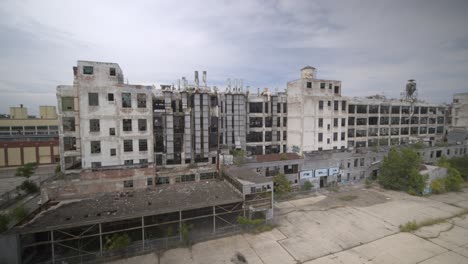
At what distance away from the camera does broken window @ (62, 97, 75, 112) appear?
31016 millimetres

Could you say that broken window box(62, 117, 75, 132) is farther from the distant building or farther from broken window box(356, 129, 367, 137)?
broken window box(356, 129, 367, 137)

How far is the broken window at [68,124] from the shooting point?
3120cm

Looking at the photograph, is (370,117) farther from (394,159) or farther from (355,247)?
(355,247)

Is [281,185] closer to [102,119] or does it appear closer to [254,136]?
[254,136]

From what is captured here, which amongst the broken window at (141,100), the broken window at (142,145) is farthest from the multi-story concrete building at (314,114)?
the broken window at (141,100)

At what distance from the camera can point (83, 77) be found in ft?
98.2

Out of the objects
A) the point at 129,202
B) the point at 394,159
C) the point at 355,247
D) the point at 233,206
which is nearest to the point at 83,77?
the point at 129,202

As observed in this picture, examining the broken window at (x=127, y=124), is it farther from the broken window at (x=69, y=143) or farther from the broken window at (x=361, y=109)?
the broken window at (x=361, y=109)

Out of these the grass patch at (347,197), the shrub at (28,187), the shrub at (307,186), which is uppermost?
the shrub at (28,187)

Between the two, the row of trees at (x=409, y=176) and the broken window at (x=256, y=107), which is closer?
the row of trees at (x=409, y=176)

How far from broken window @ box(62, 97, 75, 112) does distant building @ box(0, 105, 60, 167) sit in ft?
101

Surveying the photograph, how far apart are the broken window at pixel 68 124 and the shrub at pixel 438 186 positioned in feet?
204

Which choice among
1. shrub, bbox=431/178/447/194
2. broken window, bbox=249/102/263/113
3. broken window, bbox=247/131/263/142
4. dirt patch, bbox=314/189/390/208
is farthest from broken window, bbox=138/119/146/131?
shrub, bbox=431/178/447/194

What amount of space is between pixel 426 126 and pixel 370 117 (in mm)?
22989
